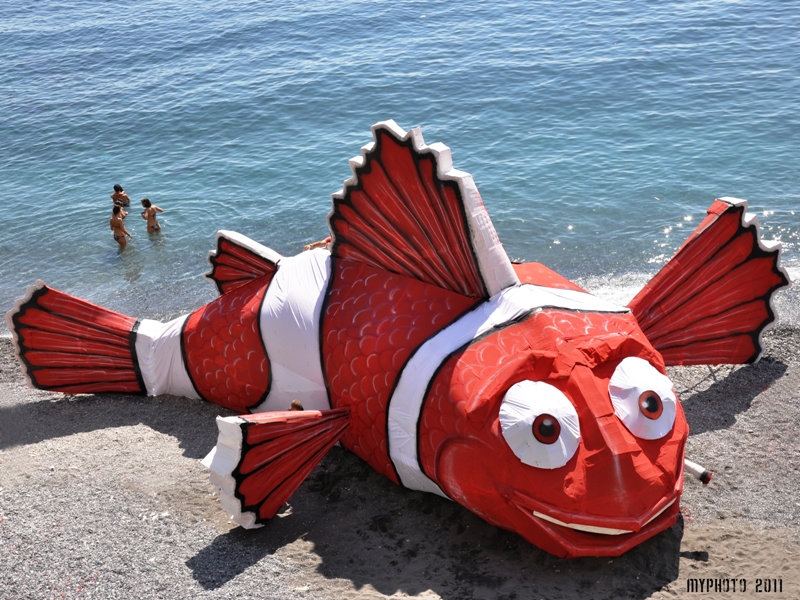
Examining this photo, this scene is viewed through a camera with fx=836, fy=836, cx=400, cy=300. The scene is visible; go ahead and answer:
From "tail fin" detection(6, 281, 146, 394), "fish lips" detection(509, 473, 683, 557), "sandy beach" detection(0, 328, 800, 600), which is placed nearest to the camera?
"fish lips" detection(509, 473, 683, 557)

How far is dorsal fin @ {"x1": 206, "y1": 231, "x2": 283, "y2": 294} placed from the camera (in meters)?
7.33

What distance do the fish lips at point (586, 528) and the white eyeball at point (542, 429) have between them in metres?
0.29

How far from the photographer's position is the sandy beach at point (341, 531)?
5.72 meters

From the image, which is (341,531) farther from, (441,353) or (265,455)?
(441,353)

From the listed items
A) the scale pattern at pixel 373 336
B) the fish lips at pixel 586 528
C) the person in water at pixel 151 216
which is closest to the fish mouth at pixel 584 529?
the fish lips at pixel 586 528

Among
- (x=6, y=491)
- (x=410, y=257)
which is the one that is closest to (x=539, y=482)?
(x=410, y=257)

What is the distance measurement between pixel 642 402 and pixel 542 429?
27.0 inches

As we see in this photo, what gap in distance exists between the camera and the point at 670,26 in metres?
22.2

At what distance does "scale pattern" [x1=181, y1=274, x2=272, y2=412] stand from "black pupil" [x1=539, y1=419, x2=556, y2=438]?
8.69ft

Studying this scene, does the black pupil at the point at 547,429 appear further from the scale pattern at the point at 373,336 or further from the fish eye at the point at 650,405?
the scale pattern at the point at 373,336

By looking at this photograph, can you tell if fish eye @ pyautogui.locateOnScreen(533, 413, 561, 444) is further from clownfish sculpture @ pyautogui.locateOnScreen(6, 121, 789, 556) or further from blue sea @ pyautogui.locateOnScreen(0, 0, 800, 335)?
blue sea @ pyautogui.locateOnScreen(0, 0, 800, 335)

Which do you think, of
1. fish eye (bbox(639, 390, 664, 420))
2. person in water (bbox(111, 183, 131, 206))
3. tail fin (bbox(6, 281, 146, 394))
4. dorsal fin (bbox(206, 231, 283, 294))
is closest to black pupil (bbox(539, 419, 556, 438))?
fish eye (bbox(639, 390, 664, 420))

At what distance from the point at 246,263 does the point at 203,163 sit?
33.5 feet

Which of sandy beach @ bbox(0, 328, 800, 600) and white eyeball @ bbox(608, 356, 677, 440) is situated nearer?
white eyeball @ bbox(608, 356, 677, 440)
